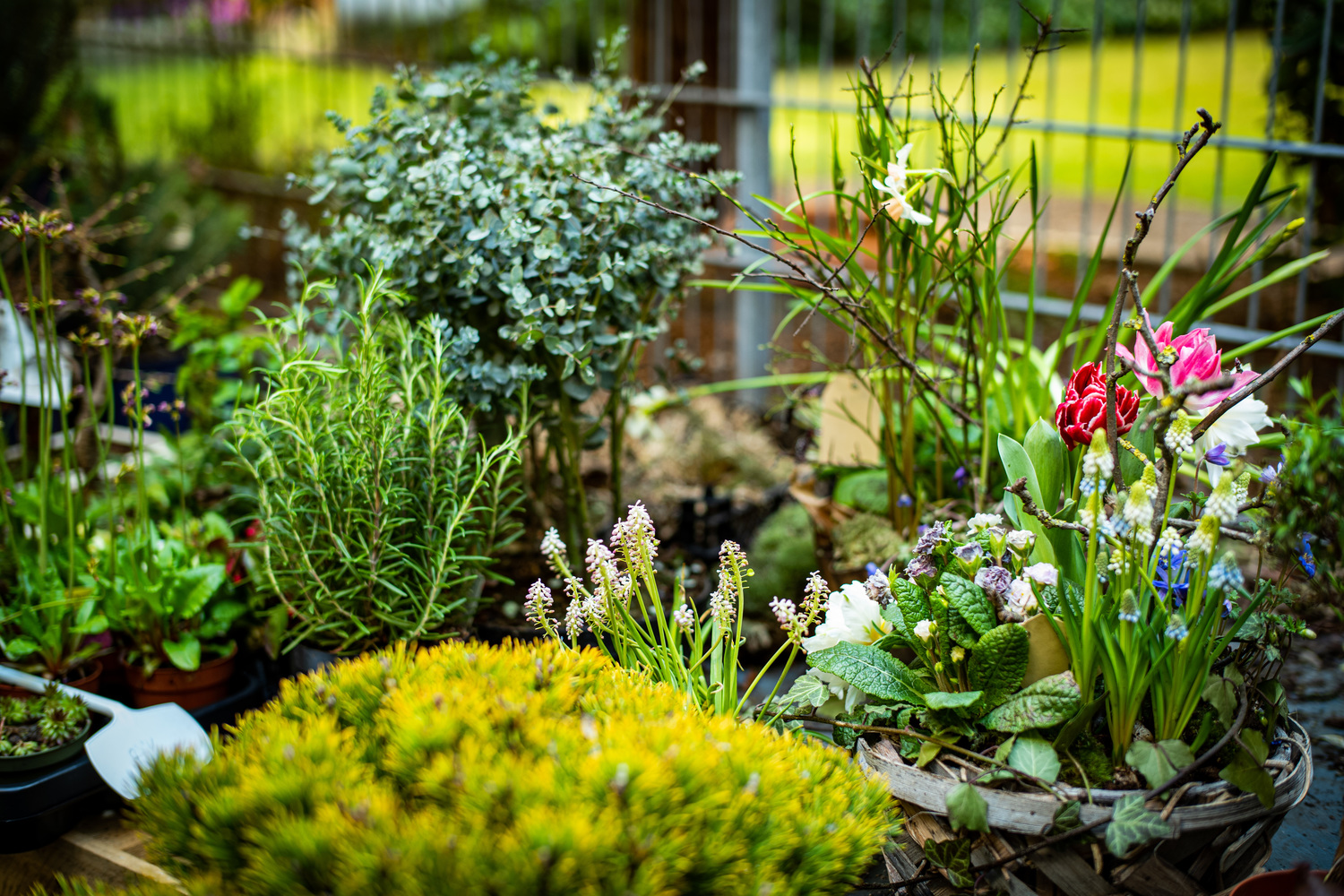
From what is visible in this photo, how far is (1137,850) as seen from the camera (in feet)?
3.35

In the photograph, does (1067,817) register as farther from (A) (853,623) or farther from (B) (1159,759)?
(A) (853,623)

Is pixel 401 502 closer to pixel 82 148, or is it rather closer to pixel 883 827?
pixel 883 827

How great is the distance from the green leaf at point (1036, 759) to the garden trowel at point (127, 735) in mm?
1107

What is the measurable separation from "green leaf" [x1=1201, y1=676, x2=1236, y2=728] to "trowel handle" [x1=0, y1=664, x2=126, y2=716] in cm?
150

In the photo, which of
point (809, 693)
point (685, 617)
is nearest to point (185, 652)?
point (685, 617)

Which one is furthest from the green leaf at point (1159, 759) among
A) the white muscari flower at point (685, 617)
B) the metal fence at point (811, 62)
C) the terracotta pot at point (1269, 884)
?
the metal fence at point (811, 62)

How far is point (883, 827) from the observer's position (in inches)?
40.8

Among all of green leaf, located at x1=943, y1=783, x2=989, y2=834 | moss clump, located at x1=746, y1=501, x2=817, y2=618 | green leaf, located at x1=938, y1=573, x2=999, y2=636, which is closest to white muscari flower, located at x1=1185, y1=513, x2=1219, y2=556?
green leaf, located at x1=938, y1=573, x2=999, y2=636

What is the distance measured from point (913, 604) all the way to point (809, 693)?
0.18 meters

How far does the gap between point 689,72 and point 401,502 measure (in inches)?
36.9

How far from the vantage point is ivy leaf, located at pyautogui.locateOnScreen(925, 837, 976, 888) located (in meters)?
1.09

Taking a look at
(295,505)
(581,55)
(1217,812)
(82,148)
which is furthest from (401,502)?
(581,55)

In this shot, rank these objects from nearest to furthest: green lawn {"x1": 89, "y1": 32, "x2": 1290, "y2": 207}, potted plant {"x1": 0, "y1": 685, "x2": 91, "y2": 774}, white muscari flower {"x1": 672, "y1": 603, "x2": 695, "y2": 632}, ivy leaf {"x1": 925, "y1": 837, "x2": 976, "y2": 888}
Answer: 1. ivy leaf {"x1": 925, "y1": 837, "x2": 976, "y2": 888}
2. white muscari flower {"x1": 672, "y1": 603, "x2": 695, "y2": 632}
3. potted plant {"x1": 0, "y1": 685, "x2": 91, "y2": 774}
4. green lawn {"x1": 89, "y1": 32, "x2": 1290, "y2": 207}

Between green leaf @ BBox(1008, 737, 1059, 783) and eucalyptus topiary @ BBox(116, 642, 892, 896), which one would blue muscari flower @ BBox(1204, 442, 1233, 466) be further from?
eucalyptus topiary @ BBox(116, 642, 892, 896)
